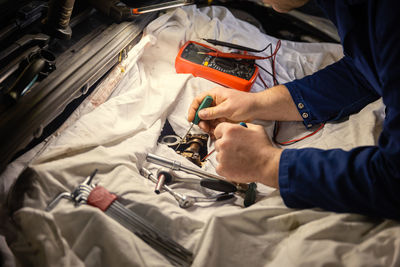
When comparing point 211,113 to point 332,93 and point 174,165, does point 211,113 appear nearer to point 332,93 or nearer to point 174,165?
point 174,165

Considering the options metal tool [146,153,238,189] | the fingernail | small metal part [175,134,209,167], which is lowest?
small metal part [175,134,209,167]

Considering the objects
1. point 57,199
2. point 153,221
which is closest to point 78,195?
point 57,199

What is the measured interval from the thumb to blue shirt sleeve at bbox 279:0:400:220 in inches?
12.1

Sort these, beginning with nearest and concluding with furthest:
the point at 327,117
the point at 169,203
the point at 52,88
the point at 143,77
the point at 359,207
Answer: the point at 359,207 < the point at 169,203 < the point at 52,88 < the point at 327,117 < the point at 143,77

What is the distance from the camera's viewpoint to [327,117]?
38.9 inches

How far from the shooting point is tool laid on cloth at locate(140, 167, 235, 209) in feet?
2.45

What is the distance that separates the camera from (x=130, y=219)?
642 mm

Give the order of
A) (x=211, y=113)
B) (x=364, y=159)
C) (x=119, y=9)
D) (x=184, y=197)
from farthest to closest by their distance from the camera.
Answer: (x=119, y=9) < (x=211, y=113) < (x=184, y=197) < (x=364, y=159)

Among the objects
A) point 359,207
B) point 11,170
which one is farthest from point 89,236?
point 359,207

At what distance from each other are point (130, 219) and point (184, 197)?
16cm

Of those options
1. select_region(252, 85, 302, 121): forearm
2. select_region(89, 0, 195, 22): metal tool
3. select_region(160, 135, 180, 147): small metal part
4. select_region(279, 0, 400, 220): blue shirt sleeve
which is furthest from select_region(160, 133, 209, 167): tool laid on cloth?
select_region(89, 0, 195, 22): metal tool

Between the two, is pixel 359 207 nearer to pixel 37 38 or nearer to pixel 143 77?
pixel 143 77

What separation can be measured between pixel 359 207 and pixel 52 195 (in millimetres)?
711

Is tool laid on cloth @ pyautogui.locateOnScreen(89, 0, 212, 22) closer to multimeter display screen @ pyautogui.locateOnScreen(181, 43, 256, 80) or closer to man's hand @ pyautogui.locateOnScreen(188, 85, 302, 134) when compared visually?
multimeter display screen @ pyautogui.locateOnScreen(181, 43, 256, 80)
